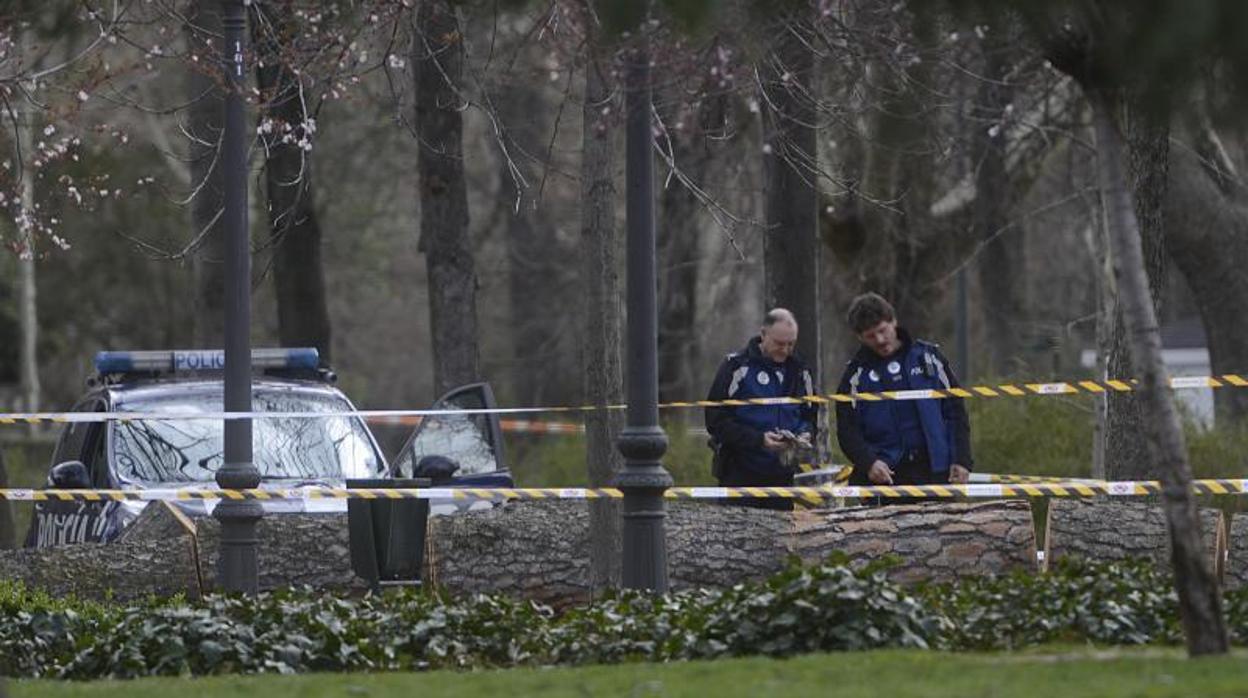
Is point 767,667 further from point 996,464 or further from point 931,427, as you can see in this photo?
point 996,464

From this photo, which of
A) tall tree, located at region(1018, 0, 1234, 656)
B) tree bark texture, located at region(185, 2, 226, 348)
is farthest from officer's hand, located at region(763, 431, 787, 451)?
tall tree, located at region(1018, 0, 1234, 656)

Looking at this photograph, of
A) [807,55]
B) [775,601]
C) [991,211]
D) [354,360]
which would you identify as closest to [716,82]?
[807,55]

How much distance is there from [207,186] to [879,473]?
7.47 m

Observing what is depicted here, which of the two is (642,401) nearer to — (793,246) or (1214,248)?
(793,246)

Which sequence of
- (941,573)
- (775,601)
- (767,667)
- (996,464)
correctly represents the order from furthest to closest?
(996,464), (941,573), (775,601), (767,667)

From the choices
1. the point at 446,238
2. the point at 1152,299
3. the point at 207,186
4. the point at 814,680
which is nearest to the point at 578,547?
the point at 1152,299

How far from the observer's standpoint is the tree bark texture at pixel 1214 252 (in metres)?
21.9

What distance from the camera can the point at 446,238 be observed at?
59.0 ft

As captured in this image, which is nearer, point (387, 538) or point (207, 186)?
point (387, 538)

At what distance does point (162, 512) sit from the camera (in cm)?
1300

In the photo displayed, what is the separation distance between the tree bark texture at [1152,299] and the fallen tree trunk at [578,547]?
5.30 ft

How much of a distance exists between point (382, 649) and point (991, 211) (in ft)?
52.3

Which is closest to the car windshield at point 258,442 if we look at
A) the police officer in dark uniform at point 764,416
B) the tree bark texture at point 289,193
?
the tree bark texture at point 289,193

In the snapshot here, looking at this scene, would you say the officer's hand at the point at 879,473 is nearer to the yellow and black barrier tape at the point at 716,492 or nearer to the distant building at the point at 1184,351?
the yellow and black barrier tape at the point at 716,492
